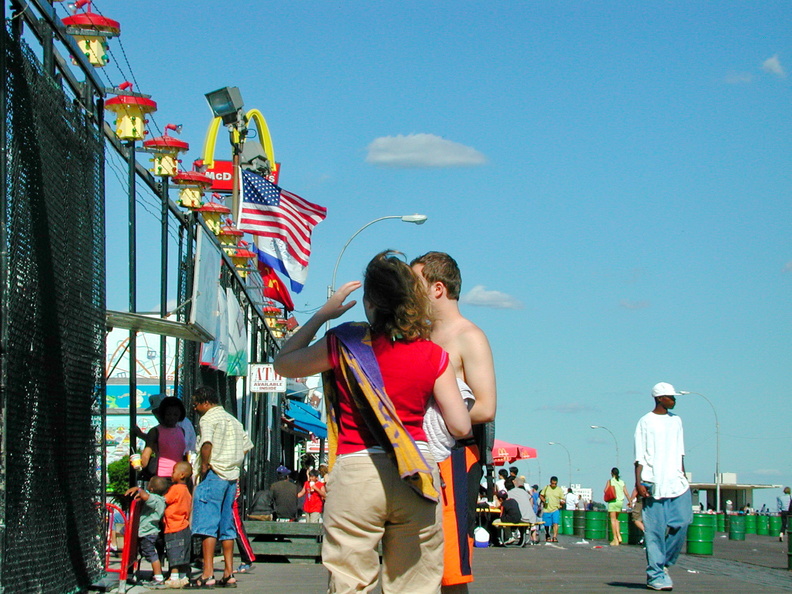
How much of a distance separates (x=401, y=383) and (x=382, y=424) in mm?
206

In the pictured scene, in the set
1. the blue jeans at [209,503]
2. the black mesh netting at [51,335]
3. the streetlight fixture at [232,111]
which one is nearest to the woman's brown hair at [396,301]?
the black mesh netting at [51,335]

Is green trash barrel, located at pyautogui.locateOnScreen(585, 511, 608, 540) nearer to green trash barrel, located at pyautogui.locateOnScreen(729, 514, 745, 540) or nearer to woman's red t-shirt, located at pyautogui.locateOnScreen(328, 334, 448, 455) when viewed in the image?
green trash barrel, located at pyautogui.locateOnScreen(729, 514, 745, 540)

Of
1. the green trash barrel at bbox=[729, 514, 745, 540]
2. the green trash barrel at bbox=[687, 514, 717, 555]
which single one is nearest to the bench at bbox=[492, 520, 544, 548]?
the green trash barrel at bbox=[687, 514, 717, 555]

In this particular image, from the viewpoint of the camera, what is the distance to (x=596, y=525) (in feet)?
77.6

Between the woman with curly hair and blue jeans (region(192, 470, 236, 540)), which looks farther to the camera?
blue jeans (region(192, 470, 236, 540))

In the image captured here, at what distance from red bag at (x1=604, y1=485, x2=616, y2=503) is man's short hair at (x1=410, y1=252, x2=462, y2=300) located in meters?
16.7

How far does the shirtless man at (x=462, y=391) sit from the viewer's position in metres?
4.64

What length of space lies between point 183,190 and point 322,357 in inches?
394

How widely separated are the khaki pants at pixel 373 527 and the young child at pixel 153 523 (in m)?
5.67

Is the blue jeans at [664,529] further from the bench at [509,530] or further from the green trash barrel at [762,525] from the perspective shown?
the green trash barrel at [762,525]

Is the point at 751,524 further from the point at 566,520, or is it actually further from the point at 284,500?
the point at 284,500

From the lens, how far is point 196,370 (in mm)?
13203

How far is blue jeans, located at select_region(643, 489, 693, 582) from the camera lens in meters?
9.10

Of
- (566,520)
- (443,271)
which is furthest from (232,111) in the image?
(443,271)
